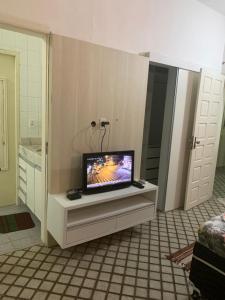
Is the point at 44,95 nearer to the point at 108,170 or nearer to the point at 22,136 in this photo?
the point at 108,170

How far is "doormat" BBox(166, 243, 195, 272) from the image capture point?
2.38 m

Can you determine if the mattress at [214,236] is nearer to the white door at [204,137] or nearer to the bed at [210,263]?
the bed at [210,263]

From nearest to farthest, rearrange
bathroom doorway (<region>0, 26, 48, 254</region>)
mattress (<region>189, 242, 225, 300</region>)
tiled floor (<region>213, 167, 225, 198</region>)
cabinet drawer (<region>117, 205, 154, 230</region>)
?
1. mattress (<region>189, 242, 225, 300</region>)
2. cabinet drawer (<region>117, 205, 154, 230</region>)
3. bathroom doorway (<region>0, 26, 48, 254</region>)
4. tiled floor (<region>213, 167, 225, 198</region>)

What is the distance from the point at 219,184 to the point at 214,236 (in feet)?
12.1

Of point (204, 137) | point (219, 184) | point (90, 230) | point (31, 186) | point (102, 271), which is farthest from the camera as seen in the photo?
point (219, 184)

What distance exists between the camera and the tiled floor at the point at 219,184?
4.58 m

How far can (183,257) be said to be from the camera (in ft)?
8.25

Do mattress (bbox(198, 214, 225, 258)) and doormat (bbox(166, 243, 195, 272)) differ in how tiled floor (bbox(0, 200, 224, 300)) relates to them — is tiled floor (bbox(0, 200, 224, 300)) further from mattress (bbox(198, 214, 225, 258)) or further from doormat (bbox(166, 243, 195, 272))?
mattress (bbox(198, 214, 225, 258))

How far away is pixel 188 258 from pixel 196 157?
160 centimetres

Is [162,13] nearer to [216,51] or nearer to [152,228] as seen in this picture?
[216,51]

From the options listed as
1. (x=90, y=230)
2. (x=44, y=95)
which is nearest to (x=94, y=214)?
(x=90, y=230)

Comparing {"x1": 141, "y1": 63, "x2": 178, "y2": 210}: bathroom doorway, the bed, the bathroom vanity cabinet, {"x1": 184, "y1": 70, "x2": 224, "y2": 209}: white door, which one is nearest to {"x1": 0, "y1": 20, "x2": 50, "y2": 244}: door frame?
the bathroom vanity cabinet

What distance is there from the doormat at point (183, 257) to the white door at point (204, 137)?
114 cm

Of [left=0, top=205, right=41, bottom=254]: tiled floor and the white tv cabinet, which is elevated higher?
the white tv cabinet
